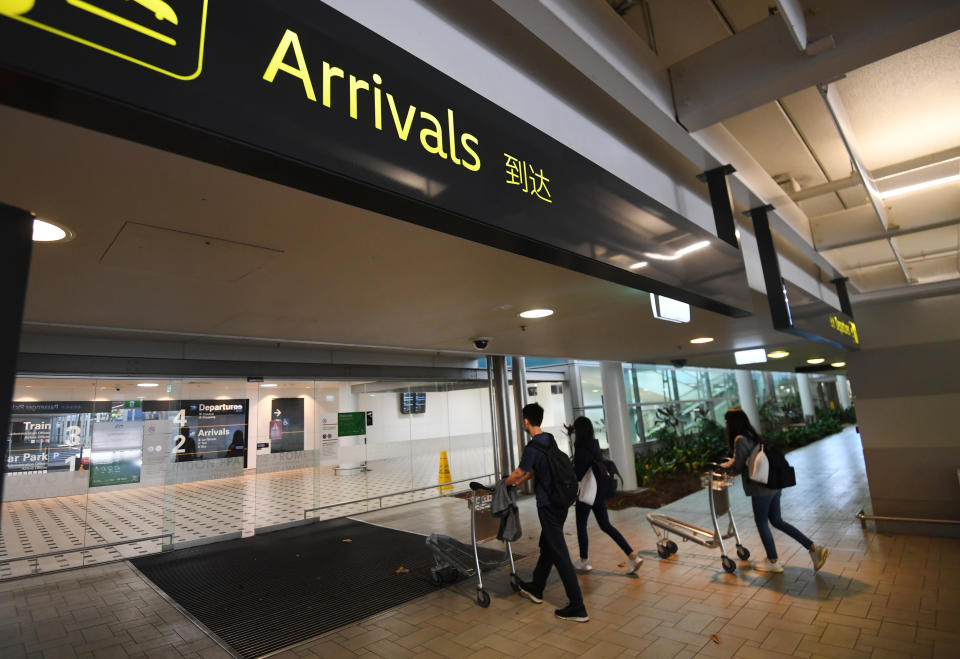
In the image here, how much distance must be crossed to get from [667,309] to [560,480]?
1721 millimetres

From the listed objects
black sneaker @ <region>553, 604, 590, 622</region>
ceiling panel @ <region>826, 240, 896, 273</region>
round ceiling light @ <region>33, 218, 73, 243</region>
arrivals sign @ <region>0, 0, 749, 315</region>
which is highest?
ceiling panel @ <region>826, 240, 896, 273</region>

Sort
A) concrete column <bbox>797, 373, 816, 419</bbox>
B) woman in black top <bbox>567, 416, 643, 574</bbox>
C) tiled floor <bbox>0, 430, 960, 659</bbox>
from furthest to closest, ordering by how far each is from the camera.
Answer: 1. concrete column <bbox>797, 373, 816, 419</bbox>
2. woman in black top <bbox>567, 416, 643, 574</bbox>
3. tiled floor <bbox>0, 430, 960, 659</bbox>

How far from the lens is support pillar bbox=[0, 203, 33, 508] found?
102 cm

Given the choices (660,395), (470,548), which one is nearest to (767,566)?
(470,548)

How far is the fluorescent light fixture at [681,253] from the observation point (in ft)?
7.23

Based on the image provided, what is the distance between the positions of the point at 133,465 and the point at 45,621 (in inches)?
116

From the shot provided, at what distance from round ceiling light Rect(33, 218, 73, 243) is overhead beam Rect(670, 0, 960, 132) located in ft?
8.99

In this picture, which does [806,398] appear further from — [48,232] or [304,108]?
[48,232]

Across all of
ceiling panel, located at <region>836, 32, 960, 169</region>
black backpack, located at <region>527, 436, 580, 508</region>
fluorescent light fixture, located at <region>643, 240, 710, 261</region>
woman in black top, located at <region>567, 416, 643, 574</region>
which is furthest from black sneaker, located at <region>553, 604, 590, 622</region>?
ceiling panel, located at <region>836, 32, 960, 169</region>

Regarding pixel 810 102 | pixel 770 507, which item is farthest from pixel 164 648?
pixel 810 102

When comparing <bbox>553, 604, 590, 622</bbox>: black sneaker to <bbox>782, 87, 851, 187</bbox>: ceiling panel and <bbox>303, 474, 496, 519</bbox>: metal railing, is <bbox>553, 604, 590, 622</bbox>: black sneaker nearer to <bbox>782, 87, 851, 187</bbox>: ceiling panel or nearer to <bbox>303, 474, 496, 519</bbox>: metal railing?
Result: <bbox>782, 87, 851, 187</bbox>: ceiling panel

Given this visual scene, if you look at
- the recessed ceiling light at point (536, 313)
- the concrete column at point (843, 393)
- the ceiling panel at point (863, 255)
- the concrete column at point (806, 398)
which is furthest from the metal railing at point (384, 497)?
the concrete column at point (843, 393)

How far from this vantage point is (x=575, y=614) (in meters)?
4.01

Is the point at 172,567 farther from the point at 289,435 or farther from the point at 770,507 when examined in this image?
the point at 770,507
